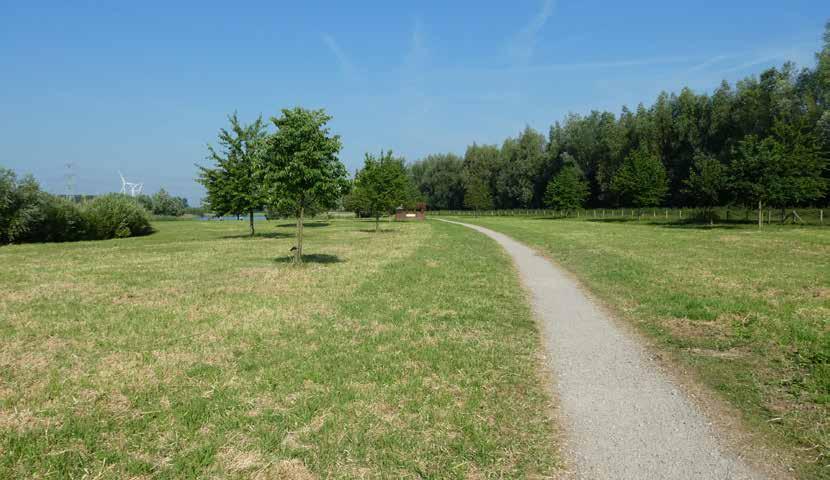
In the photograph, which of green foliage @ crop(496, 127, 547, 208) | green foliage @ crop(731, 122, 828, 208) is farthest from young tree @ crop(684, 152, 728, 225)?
green foliage @ crop(496, 127, 547, 208)

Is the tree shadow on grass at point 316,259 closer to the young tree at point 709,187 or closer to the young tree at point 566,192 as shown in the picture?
the young tree at point 709,187

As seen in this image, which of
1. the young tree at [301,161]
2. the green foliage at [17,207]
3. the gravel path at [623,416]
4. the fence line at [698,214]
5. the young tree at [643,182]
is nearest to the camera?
the gravel path at [623,416]

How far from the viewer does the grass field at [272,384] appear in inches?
167

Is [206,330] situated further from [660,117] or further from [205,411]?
[660,117]

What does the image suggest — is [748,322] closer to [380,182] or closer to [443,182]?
[380,182]

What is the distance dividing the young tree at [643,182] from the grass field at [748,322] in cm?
4276

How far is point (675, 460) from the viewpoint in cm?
414

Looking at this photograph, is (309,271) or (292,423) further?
(309,271)

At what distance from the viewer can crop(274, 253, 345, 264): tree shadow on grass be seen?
19.2 m

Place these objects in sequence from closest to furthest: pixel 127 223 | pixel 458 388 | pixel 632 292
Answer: pixel 458 388 < pixel 632 292 < pixel 127 223

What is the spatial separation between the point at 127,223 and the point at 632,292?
4046 cm

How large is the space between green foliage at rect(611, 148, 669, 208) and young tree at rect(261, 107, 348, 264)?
173ft

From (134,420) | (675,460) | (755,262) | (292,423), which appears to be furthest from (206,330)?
(755,262)

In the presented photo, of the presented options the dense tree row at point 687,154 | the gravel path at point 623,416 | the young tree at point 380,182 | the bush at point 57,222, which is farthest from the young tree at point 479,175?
the gravel path at point 623,416
